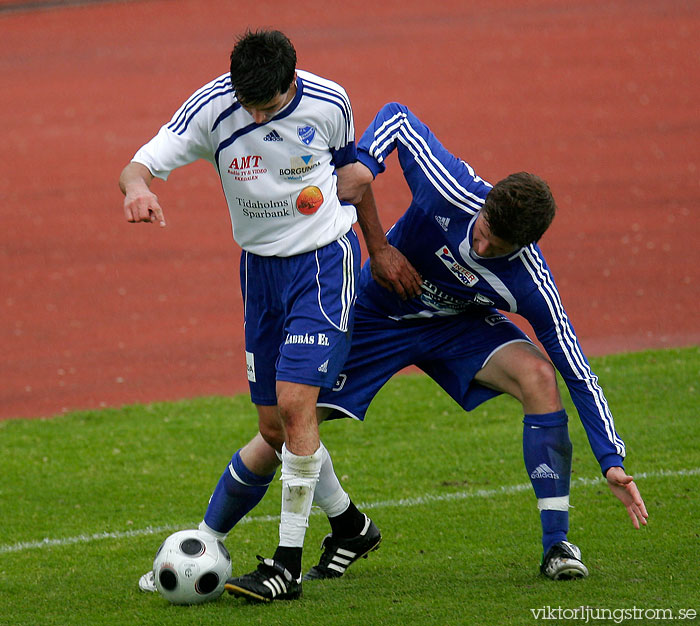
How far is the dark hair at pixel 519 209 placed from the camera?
4551mm

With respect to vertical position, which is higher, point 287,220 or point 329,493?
point 287,220

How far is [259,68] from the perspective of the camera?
4.32 meters

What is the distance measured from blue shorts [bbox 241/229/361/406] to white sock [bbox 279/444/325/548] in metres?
0.29

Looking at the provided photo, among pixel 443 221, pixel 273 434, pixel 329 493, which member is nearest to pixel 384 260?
pixel 443 221

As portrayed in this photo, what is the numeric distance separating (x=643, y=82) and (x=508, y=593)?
15.0 meters

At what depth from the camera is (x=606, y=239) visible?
12961 mm

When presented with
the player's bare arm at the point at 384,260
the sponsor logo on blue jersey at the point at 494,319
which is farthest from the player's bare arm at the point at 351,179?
the sponsor logo on blue jersey at the point at 494,319

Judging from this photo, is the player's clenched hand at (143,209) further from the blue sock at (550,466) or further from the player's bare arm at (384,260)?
the blue sock at (550,466)

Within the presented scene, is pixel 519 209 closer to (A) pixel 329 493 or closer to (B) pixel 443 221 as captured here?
(B) pixel 443 221

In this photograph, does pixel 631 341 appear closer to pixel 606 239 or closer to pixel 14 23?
pixel 606 239

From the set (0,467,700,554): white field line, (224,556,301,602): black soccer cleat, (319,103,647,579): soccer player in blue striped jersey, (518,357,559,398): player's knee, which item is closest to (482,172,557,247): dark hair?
(319,103,647,579): soccer player in blue striped jersey

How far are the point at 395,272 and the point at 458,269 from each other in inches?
11.8

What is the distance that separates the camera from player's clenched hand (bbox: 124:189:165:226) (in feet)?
13.7

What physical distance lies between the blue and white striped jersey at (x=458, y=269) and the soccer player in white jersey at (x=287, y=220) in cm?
45
